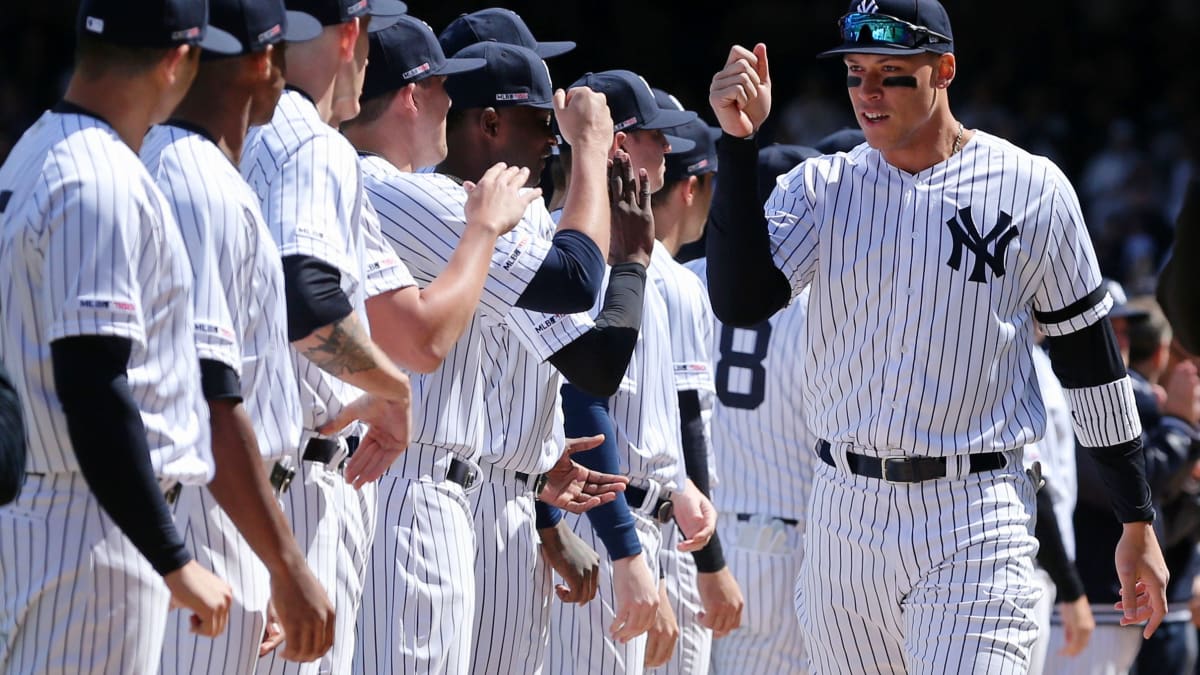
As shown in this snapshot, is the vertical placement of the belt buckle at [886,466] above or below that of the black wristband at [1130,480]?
above

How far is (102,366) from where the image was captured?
2.82 m

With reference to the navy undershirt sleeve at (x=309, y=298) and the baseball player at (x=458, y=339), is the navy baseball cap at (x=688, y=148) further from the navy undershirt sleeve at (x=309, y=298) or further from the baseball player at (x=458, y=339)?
the navy undershirt sleeve at (x=309, y=298)

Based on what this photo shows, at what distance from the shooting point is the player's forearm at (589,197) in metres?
4.25

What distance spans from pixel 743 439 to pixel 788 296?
6.78 feet

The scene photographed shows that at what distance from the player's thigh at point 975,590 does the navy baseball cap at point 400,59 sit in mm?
1614

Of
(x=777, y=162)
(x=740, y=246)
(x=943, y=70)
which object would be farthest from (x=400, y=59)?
(x=777, y=162)

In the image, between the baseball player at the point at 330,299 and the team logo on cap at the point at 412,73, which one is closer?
the baseball player at the point at 330,299

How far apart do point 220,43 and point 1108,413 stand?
2.52 metres

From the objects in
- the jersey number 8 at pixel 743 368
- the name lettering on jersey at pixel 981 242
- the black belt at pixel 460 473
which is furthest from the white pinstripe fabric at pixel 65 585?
the jersey number 8 at pixel 743 368

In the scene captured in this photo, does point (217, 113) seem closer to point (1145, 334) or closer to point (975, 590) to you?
point (975, 590)

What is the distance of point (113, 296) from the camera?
286 centimetres

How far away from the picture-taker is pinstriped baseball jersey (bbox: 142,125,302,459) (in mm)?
3193

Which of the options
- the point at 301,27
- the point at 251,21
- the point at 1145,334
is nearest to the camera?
the point at 251,21

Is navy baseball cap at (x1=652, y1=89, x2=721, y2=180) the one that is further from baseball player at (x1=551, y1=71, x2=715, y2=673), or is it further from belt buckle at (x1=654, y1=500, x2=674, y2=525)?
belt buckle at (x1=654, y1=500, x2=674, y2=525)
